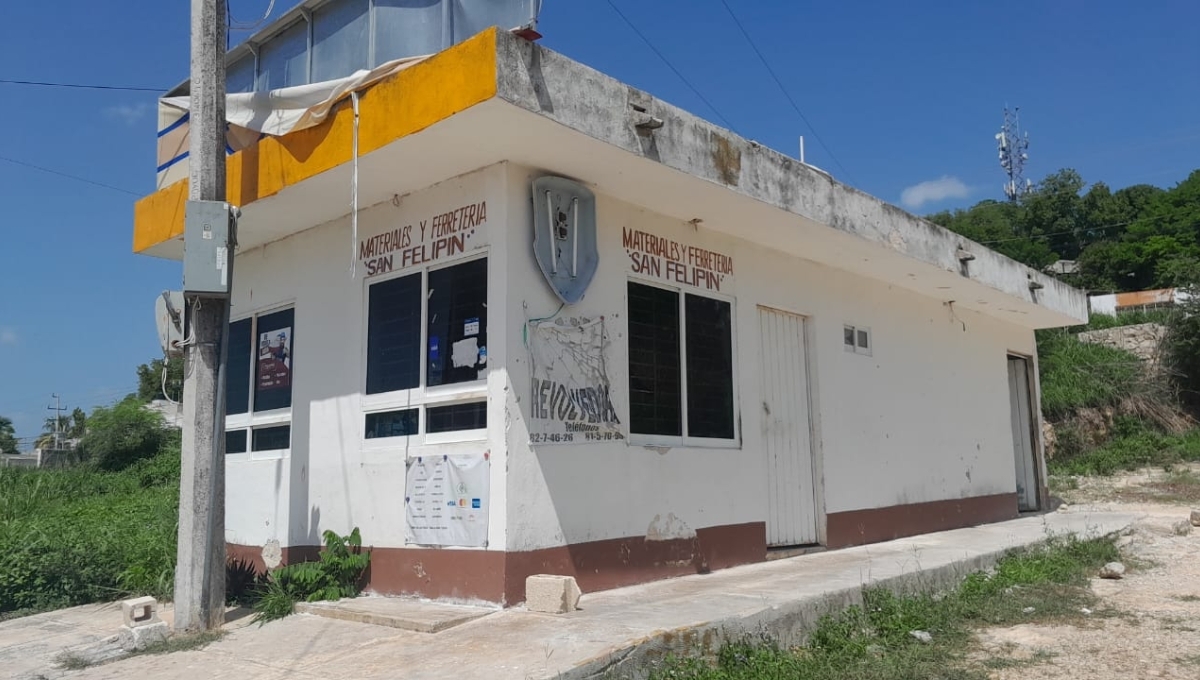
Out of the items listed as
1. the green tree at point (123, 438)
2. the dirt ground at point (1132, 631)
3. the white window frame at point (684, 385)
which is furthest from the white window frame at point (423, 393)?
the green tree at point (123, 438)

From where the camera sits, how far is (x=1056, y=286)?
46.3ft

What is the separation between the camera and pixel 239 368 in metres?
9.14

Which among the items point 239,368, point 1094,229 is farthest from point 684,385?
point 1094,229

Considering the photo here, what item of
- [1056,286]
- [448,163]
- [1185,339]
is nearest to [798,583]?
[448,163]

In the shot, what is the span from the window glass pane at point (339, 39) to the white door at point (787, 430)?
4.50 meters

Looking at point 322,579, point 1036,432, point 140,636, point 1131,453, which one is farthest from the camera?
point 1131,453

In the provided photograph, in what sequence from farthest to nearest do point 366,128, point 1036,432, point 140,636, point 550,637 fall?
1. point 1036,432
2. point 366,128
3. point 140,636
4. point 550,637

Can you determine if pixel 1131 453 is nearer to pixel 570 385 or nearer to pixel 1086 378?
pixel 1086 378

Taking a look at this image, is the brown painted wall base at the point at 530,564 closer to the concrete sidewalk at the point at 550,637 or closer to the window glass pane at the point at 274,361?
the concrete sidewalk at the point at 550,637

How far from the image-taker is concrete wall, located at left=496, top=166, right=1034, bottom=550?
6.71 m

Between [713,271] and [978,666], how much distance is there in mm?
4125

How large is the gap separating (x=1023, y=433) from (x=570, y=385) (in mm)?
11278

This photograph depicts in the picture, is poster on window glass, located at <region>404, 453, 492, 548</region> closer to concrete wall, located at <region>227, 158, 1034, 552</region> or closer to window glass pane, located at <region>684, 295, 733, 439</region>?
concrete wall, located at <region>227, 158, 1034, 552</region>

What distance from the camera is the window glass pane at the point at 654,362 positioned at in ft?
24.9
